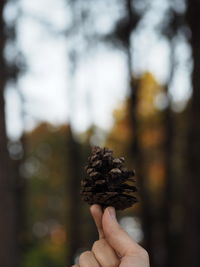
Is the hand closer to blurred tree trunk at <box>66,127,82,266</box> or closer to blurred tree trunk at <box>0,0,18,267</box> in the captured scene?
blurred tree trunk at <box>0,0,18,267</box>

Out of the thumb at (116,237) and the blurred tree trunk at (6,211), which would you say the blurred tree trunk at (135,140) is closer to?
the blurred tree trunk at (6,211)

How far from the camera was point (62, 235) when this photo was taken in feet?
84.4

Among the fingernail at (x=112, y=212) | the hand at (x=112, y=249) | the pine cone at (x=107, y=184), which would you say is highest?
the pine cone at (x=107, y=184)

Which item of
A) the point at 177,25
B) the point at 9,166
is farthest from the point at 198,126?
the point at 177,25

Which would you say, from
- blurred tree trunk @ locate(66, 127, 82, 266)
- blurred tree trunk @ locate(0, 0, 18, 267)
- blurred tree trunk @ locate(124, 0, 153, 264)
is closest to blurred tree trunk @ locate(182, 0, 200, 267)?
blurred tree trunk @ locate(0, 0, 18, 267)

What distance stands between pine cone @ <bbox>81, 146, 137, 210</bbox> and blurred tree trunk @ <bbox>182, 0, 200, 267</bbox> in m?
5.60

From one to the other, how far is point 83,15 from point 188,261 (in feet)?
28.5

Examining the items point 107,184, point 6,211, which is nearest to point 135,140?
point 6,211

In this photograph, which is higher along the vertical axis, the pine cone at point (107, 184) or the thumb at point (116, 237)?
the pine cone at point (107, 184)

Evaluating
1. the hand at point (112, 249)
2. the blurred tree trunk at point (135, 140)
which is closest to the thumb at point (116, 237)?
the hand at point (112, 249)

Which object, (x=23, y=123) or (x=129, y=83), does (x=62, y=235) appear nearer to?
(x=23, y=123)

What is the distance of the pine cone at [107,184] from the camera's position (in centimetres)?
226

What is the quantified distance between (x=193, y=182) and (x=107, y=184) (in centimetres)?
585

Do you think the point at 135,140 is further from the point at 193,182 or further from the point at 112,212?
the point at 112,212
